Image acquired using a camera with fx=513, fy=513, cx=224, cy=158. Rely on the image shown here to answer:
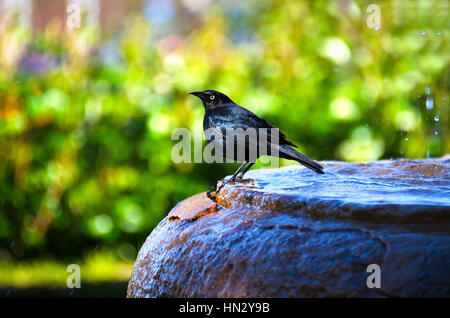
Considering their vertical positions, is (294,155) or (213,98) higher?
(213,98)

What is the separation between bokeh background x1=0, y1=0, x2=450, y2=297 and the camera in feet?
13.4

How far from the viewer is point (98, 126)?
417 cm

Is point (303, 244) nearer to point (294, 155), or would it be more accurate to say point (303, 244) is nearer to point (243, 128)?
point (294, 155)

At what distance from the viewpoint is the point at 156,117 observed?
4.08m

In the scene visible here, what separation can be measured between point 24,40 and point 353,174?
3.15m

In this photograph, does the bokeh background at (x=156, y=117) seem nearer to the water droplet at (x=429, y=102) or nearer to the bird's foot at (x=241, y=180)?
the water droplet at (x=429, y=102)

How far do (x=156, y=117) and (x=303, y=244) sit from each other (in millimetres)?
2719

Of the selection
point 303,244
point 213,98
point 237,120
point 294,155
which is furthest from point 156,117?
point 303,244

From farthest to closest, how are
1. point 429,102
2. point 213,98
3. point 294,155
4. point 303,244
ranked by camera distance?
point 429,102 < point 213,98 < point 294,155 < point 303,244

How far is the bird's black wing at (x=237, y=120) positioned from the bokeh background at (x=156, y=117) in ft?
5.70

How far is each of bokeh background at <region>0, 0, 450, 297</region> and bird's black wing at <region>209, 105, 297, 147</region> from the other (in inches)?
68.4
